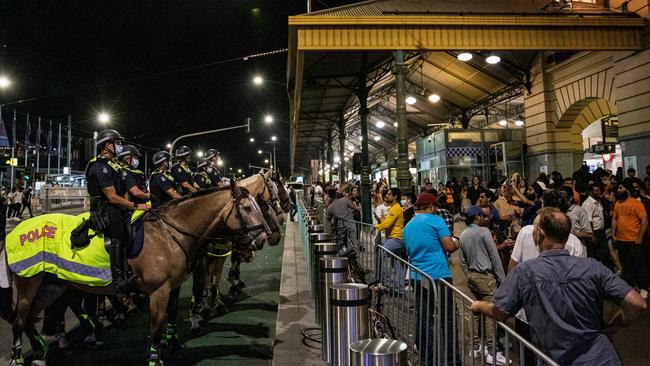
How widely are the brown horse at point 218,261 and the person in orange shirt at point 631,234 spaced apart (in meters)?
6.18

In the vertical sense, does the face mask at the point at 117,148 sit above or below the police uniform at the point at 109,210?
above

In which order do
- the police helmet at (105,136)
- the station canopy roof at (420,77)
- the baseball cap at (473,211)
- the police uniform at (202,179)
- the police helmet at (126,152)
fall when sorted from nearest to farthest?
the police helmet at (105,136), the baseball cap at (473,211), the police helmet at (126,152), the police uniform at (202,179), the station canopy roof at (420,77)

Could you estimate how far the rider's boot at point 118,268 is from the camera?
16.6ft

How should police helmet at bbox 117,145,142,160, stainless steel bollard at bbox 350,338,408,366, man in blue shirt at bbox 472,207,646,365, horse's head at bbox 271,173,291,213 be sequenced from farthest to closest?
horse's head at bbox 271,173,291,213, police helmet at bbox 117,145,142,160, man in blue shirt at bbox 472,207,646,365, stainless steel bollard at bbox 350,338,408,366

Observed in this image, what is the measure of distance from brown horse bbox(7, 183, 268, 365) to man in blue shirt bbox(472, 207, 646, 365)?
3862 mm

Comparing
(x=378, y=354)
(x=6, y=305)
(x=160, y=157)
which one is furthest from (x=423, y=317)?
(x=160, y=157)

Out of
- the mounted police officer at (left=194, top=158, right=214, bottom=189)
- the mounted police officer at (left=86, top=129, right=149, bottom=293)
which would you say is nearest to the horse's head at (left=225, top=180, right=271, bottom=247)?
the mounted police officer at (left=86, top=129, right=149, bottom=293)

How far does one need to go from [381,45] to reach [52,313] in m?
9.83

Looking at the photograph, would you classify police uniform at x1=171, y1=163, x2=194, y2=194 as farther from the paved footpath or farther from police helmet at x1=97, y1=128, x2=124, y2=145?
police helmet at x1=97, y1=128, x2=124, y2=145

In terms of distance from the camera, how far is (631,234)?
787 cm

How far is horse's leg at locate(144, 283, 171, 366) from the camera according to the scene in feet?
15.9

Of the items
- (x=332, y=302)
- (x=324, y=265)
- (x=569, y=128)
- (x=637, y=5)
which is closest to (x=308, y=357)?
(x=324, y=265)

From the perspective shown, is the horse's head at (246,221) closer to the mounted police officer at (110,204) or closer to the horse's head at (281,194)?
the mounted police officer at (110,204)

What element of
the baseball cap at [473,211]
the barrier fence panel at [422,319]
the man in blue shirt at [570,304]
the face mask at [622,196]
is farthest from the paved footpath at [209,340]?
the face mask at [622,196]
